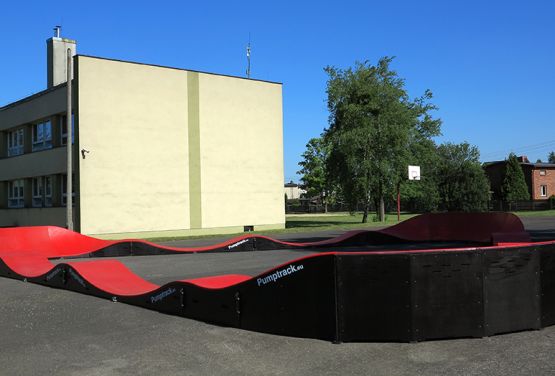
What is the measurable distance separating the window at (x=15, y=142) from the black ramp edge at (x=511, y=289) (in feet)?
112

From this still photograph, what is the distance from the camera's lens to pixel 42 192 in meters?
31.6

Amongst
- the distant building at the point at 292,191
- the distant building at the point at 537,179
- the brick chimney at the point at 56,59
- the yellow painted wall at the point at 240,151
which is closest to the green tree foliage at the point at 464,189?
the distant building at the point at 537,179

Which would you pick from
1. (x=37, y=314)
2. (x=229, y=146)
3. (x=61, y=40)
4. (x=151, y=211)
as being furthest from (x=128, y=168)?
(x=37, y=314)

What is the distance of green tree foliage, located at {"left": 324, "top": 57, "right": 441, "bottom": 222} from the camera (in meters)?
37.8

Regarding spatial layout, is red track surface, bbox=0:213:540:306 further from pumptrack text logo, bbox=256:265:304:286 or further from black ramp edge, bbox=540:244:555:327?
black ramp edge, bbox=540:244:555:327

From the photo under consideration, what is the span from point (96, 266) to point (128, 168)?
17.3 metres

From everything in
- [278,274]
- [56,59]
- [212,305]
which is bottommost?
[212,305]

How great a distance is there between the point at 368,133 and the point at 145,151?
1685cm

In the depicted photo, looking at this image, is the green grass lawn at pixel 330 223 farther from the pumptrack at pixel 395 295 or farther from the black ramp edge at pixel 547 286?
the black ramp edge at pixel 547 286

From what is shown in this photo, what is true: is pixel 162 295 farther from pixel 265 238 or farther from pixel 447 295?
pixel 265 238

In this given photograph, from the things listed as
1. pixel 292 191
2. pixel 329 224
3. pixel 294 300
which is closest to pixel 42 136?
pixel 329 224

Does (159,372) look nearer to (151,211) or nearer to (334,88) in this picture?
(151,211)

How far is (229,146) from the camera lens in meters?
31.5

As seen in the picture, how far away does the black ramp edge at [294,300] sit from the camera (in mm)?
6152
